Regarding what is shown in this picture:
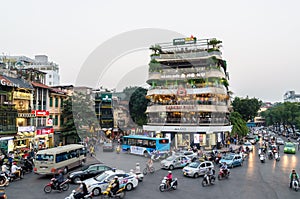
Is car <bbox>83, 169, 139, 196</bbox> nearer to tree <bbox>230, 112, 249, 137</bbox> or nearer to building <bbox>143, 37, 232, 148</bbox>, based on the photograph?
building <bbox>143, 37, 232, 148</bbox>

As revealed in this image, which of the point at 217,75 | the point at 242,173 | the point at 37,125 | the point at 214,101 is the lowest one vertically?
the point at 242,173

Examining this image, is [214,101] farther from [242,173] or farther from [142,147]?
[242,173]

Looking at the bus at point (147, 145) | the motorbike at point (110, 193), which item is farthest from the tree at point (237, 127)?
the motorbike at point (110, 193)

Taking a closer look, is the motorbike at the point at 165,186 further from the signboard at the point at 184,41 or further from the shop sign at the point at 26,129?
the signboard at the point at 184,41

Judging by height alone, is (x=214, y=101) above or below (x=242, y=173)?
above

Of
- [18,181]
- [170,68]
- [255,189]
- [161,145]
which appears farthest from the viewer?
[170,68]

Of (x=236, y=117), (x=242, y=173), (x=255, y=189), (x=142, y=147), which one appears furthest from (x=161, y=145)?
(x=236, y=117)

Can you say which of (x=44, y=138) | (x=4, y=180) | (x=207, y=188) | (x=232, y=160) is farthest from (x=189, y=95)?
(x=4, y=180)
